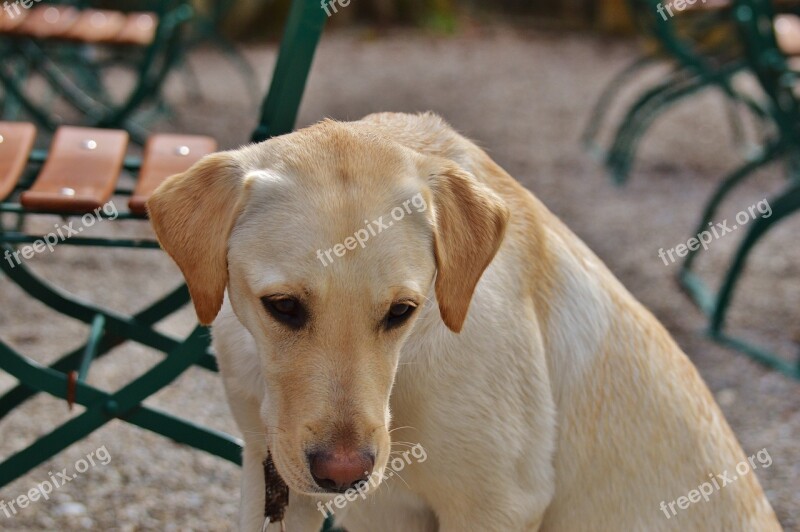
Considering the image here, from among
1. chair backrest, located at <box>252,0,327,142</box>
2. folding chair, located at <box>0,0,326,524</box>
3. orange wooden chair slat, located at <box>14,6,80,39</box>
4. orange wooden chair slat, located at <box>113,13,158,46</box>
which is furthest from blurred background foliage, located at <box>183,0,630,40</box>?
chair backrest, located at <box>252,0,327,142</box>

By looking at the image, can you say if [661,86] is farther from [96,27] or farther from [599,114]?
[96,27]

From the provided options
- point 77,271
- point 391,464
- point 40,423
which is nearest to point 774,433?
point 391,464

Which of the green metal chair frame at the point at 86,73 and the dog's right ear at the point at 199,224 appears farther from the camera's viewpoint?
the green metal chair frame at the point at 86,73

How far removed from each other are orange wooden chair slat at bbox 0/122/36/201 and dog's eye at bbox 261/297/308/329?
117 centimetres

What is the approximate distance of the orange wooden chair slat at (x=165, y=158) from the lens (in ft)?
9.12

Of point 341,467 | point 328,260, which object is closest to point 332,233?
point 328,260

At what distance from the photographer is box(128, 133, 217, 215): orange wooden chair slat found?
2.78 meters

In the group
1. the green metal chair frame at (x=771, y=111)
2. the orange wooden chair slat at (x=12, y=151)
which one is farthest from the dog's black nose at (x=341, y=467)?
the green metal chair frame at (x=771, y=111)

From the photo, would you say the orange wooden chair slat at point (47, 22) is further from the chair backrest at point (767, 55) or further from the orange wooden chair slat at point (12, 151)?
the chair backrest at point (767, 55)

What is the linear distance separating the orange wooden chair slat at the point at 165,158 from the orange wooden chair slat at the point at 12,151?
0.33 metres

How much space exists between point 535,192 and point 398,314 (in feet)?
15.6

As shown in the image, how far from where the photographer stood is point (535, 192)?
21.5 ft

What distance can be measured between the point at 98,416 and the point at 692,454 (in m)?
1.44

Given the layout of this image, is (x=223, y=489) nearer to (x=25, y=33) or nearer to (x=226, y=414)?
(x=226, y=414)
